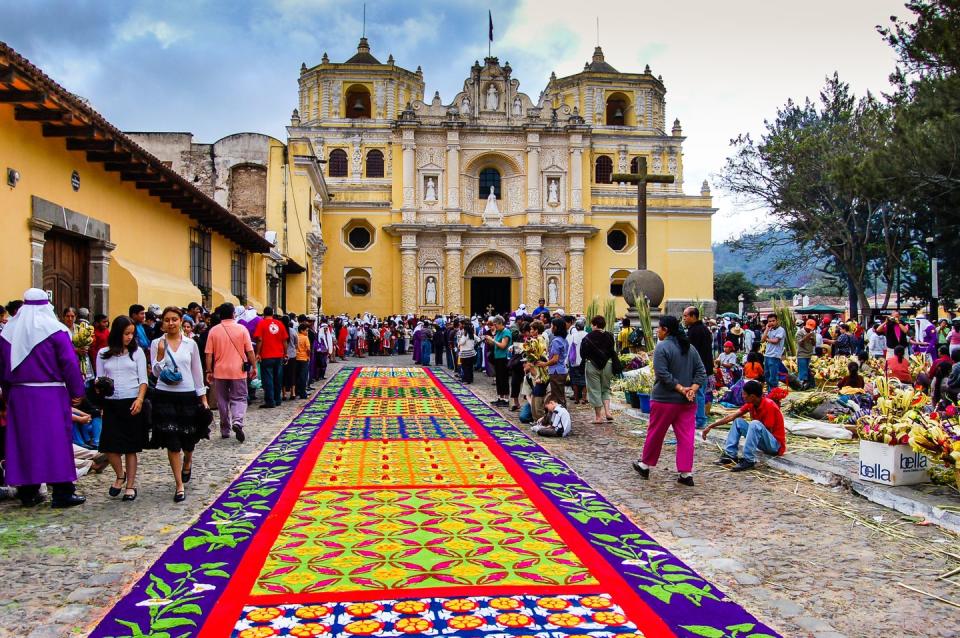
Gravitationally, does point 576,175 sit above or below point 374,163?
below

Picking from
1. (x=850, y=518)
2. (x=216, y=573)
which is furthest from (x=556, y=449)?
(x=216, y=573)

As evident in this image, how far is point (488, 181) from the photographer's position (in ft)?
131

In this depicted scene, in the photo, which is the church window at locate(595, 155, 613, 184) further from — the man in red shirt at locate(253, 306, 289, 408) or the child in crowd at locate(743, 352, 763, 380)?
the man in red shirt at locate(253, 306, 289, 408)

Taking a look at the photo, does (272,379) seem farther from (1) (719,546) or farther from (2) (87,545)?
(1) (719,546)

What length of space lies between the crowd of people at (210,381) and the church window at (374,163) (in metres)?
25.9

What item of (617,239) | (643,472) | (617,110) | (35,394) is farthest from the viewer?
(617,110)

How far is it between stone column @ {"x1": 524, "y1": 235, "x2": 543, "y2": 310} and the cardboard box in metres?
31.4

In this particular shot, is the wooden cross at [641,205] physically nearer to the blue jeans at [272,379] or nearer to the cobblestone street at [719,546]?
the blue jeans at [272,379]

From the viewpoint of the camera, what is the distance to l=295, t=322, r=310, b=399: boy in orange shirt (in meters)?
13.6

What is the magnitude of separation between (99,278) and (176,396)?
6254 mm

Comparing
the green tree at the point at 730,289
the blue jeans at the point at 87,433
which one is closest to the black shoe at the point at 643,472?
the blue jeans at the point at 87,433

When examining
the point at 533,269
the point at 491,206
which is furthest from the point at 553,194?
the point at 533,269

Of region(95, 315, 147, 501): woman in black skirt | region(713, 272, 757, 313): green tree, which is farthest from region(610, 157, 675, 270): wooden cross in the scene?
region(713, 272, 757, 313): green tree

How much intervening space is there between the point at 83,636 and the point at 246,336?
19.8 feet
